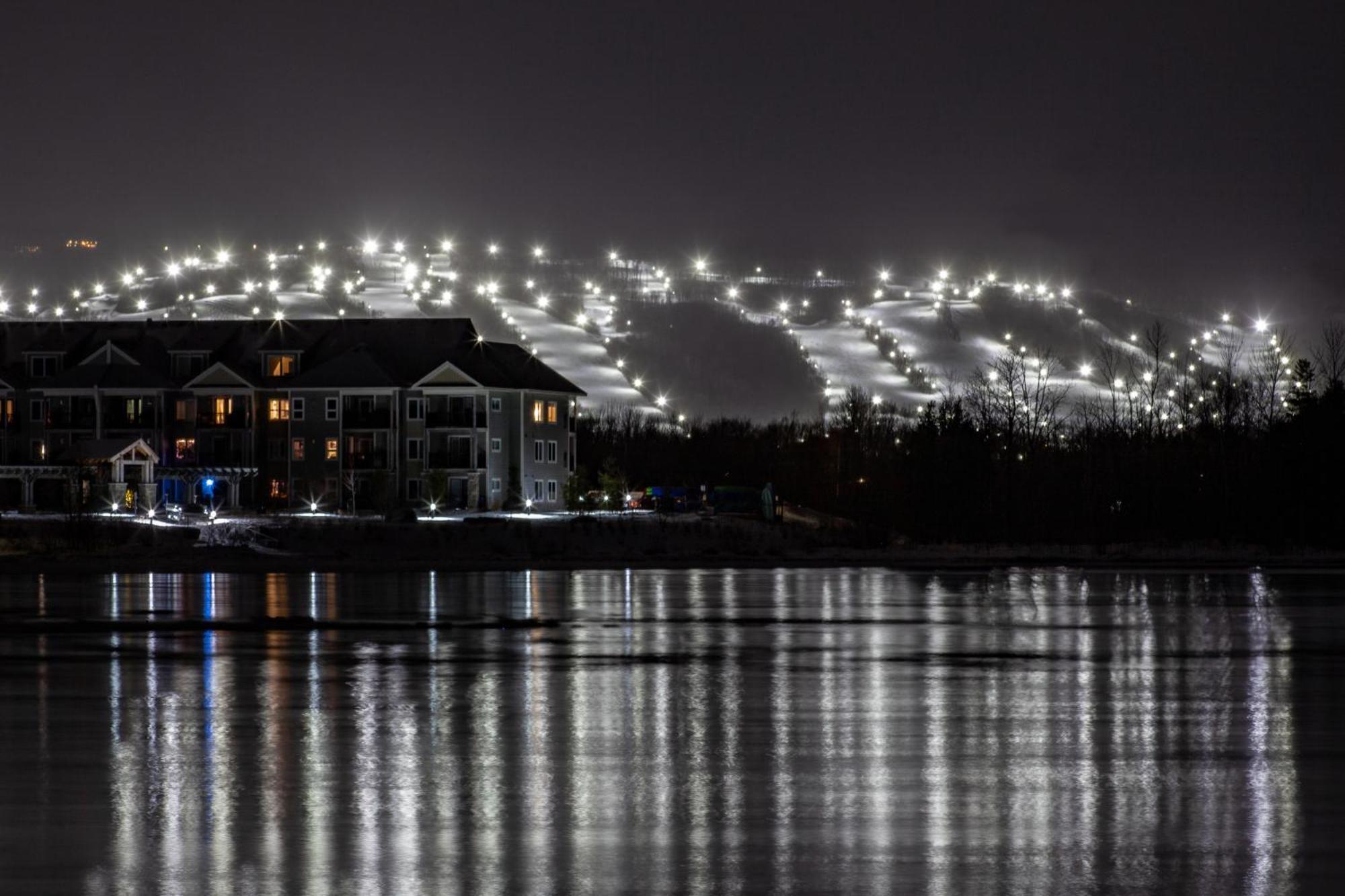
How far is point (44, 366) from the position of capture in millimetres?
91500

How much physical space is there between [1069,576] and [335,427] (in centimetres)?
5370

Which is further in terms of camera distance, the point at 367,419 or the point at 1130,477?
the point at 367,419

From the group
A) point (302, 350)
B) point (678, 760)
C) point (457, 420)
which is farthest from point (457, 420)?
point (678, 760)

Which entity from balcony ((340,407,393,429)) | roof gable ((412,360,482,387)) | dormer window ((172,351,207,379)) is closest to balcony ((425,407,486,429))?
roof gable ((412,360,482,387))

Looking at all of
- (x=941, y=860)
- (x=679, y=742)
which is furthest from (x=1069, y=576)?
(x=941, y=860)

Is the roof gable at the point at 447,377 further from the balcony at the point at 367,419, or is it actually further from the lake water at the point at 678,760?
the lake water at the point at 678,760

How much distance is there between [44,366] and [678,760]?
86.7 meters

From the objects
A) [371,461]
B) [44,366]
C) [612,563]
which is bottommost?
[612,563]

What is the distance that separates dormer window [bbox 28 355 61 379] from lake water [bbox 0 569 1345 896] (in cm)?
7143

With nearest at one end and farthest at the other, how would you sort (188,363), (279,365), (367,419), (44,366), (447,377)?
(367,419)
(447,377)
(279,365)
(188,363)
(44,366)

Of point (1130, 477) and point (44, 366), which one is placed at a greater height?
point (44, 366)

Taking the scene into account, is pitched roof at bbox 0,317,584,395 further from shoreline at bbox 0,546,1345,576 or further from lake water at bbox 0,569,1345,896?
lake water at bbox 0,569,1345,896

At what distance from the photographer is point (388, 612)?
29188mm

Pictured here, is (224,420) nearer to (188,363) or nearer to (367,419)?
(188,363)
